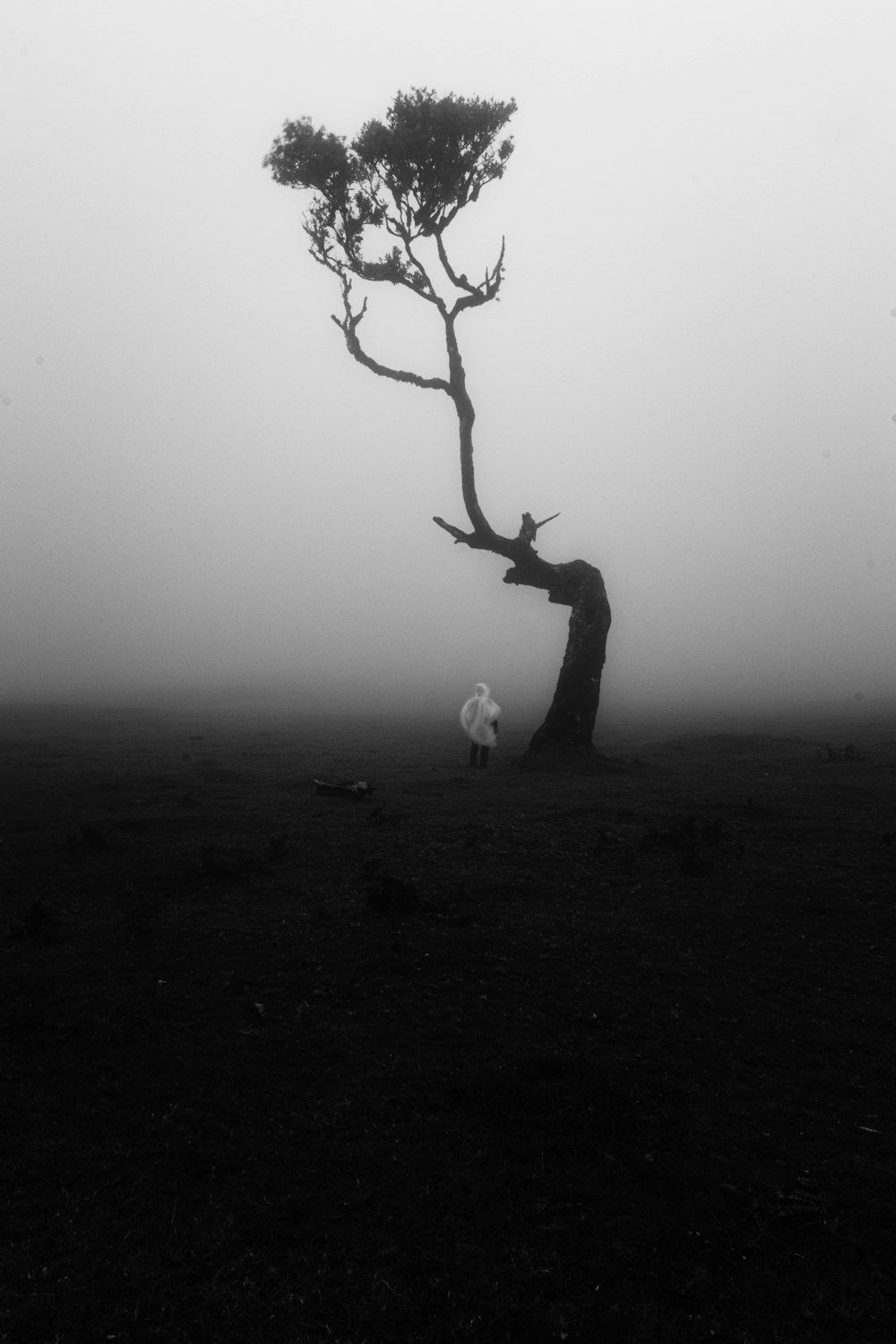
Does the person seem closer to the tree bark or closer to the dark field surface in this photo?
the tree bark

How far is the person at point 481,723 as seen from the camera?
20.2m

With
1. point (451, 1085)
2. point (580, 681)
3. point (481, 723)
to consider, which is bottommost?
point (451, 1085)

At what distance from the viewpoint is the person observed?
2023 cm

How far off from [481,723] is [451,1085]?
15.0 m

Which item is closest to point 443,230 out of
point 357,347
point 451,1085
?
point 357,347

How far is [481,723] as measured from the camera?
20.3 meters

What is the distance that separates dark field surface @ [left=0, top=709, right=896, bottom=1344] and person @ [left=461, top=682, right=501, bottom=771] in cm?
800


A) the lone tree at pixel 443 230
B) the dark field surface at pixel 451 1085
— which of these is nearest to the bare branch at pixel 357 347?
the lone tree at pixel 443 230

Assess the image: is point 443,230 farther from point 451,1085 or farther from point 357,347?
point 451,1085

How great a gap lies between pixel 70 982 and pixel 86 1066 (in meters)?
1.46

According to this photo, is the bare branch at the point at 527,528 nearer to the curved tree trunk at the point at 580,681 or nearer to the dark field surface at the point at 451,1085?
the curved tree trunk at the point at 580,681

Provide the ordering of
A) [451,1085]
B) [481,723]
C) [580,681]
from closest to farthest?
[451,1085], [580,681], [481,723]

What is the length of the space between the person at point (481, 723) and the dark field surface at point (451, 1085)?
Answer: 315 inches

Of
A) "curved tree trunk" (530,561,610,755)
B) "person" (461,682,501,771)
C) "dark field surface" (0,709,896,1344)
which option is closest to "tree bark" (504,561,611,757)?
"curved tree trunk" (530,561,610,755)
